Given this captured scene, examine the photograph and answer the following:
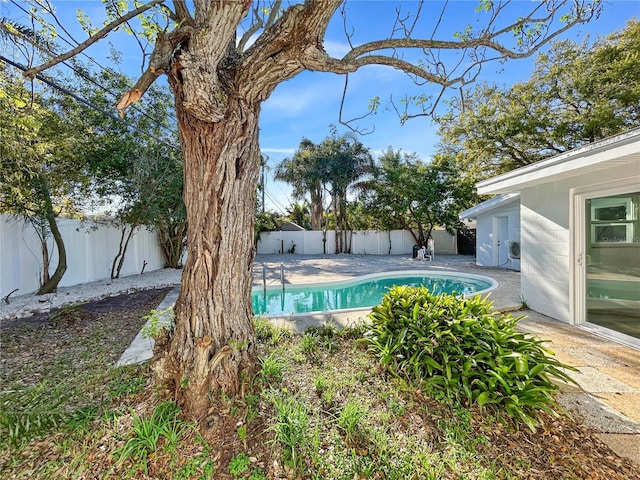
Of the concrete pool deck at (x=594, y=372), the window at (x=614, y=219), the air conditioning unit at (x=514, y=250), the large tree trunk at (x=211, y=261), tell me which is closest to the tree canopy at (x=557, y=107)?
the air conditioning unit at (x=514, y=250)

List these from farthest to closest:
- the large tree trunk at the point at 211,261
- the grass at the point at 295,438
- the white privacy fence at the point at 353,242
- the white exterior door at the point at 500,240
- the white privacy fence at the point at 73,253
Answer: the white privacy fence at the point at 353,242 < the white exterior door at the point at 500,240 < the white privacy fence at the point at 73,253 < the large tree trunk at the point at 211,261 < the grass at the point at 295,438

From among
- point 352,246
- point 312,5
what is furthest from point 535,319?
point 352,246

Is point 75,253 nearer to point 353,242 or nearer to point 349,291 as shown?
point 349,291

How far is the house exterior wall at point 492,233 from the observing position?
1052 cm

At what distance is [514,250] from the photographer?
10.5 metres

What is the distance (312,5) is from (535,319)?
209 inches

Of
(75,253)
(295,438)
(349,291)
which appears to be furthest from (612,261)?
(75,253)

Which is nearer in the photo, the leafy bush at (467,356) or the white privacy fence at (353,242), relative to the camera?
the leafy bush at (467,356)

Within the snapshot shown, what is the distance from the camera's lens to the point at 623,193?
144 inches

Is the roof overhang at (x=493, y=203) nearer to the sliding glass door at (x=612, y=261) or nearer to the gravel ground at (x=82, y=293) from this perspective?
the sliding glass door at (x=612, y=261)

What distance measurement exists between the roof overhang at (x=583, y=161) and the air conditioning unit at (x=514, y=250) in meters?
6.42

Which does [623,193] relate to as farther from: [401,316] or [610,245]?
[401,316]

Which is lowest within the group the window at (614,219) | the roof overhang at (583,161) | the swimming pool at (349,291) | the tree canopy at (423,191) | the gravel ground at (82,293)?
the swimming pool at (349,291)

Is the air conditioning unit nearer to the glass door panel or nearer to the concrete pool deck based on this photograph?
the concrete pool deck
